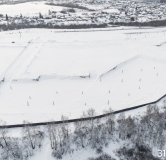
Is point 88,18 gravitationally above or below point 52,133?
above

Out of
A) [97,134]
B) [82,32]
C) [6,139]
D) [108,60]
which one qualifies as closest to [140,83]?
[108,60]

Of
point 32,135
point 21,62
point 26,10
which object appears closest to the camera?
point 32,135

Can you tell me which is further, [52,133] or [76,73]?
[76,73]

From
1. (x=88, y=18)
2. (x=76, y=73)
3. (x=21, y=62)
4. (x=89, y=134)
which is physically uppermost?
(x=88, y=18)

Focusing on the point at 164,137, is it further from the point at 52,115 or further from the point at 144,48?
the point at 144,48

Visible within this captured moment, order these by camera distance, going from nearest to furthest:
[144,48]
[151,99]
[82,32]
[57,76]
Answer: [151,99], [57,76], [144,48], [82,32]

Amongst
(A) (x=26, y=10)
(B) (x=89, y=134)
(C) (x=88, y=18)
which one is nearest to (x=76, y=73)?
(B) (x=89, y=134)

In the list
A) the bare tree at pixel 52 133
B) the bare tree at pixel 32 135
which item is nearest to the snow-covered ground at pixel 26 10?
the bare tree at pixel 32 135

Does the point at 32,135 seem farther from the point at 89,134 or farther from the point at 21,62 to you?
the point at 21,62
